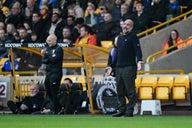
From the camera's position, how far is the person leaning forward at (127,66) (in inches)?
794

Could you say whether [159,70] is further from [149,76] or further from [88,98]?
[88,98]

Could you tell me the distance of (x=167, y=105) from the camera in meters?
23.6

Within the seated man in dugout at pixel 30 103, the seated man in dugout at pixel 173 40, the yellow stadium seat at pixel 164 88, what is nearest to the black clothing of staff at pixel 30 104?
the seated man in dugout at pixel 30 103

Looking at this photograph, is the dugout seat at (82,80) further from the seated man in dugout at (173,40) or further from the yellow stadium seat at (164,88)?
the seated man in dugout at (173,40)

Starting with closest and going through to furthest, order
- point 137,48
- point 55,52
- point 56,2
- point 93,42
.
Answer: point 137,48 < point 55,52 < point 93,42 < point 56,2

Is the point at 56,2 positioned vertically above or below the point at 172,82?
above

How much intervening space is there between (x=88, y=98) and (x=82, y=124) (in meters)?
6.16

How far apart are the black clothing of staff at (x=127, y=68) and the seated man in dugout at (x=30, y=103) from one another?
3504mm

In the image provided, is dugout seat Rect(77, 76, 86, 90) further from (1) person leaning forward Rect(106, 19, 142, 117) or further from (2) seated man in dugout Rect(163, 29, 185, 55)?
(2) seated man in dugout Rect(163, 29, 185, 55)

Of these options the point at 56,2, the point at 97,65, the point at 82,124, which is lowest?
the point at 82,124

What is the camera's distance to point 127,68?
20.2 meters

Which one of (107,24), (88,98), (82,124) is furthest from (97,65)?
(82,124)

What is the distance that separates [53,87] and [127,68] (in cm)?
279

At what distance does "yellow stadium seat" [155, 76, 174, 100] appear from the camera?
76.8 feet
